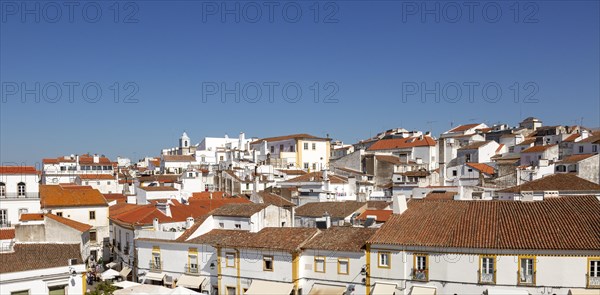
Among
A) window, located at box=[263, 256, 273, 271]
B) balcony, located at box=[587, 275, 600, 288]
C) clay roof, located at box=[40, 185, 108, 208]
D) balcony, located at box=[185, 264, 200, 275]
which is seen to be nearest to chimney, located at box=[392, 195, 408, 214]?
window, located at box=[263, 256, 273, 271]

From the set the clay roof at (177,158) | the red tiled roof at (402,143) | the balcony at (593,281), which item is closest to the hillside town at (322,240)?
the balcony at (593,281)

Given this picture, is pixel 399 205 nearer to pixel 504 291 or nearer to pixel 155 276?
pixel 504 291

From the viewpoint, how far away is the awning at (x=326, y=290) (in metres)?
28.5

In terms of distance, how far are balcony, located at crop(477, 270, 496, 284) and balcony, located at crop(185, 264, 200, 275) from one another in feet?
55.2

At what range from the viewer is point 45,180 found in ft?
271

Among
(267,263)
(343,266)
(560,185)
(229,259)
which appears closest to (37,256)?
(229,259)

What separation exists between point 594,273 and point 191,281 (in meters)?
22.0

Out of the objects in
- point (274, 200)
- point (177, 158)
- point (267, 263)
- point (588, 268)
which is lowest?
point (267, 263)

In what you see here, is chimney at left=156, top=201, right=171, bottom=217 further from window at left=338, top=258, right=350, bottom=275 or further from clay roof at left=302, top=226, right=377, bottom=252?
window at left=338, top=258, right=350, bottom=275

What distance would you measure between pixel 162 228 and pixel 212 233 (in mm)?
4868

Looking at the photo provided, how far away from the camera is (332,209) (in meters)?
43.5

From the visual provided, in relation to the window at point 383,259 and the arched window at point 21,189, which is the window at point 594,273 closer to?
the window at point 383,259

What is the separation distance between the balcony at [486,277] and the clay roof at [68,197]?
36.0 metres

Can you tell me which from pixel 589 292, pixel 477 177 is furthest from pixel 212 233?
pixel 477 177
